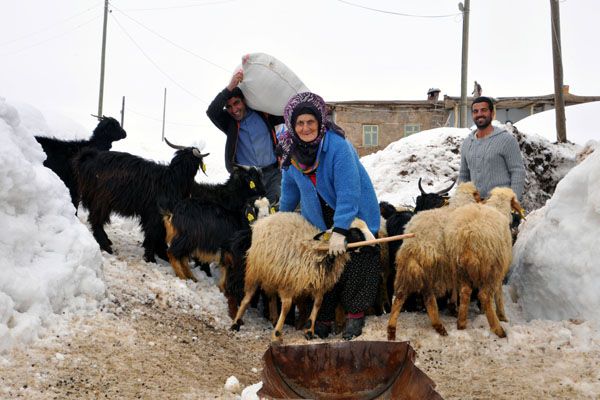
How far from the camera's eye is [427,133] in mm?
11258

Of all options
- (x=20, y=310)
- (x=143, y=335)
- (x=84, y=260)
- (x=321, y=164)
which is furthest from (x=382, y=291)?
(x=20, y=310)

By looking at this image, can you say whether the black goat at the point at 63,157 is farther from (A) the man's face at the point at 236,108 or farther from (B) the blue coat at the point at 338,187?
(B) the blue coat at the point at 338,187

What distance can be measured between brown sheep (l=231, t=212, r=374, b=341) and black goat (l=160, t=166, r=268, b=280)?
1185 millimetres

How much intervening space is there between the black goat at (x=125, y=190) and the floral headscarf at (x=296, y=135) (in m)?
2.52

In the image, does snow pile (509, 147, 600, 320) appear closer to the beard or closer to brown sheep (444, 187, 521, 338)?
brown sheep (444, 187, 521, 338)

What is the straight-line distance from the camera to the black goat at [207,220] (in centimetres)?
618

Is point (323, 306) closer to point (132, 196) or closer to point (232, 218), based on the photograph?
point (232, 218)

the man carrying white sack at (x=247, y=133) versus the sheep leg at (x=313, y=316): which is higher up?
the man carrying white sack at (x=247, y=133)

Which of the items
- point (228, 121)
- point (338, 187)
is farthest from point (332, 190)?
point (228, 121)

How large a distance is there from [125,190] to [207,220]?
120 centimetres

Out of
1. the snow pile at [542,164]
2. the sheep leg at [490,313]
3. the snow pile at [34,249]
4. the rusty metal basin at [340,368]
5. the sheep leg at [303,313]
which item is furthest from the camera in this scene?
the snow pile at [542,164]

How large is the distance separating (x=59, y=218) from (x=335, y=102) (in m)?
24.4

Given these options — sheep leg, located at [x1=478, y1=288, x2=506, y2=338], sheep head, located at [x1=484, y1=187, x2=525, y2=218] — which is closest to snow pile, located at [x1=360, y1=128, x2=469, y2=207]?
sheep head, located at [x1=484, y1=187, x2=525, y2=218]

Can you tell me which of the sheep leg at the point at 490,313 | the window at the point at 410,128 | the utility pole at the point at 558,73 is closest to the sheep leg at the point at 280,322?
the sheep leg at the point at 490,313
